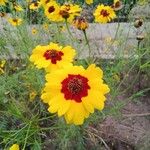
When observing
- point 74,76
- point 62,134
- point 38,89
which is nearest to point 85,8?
point 38,89

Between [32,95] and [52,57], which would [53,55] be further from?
[32,95]

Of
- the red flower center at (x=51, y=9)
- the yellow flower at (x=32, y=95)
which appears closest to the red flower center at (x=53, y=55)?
the yellow flower at (x=32, y=95)

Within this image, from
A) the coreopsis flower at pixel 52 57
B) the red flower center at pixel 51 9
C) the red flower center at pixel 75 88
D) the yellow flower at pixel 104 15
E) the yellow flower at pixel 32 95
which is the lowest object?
the yellow flower at pixel 32 95

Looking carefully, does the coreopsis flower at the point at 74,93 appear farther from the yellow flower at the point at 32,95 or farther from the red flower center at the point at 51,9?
the red flower center at the point at 51,9

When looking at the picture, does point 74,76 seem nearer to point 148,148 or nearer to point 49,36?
point 148,148

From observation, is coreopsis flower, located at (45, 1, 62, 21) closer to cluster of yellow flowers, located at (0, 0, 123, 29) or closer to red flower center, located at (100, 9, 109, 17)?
cluster of yellow flowers, located at (0, 0, 123, 29)

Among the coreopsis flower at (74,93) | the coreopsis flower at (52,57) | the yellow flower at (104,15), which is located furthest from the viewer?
the yellow flower at (104,15)

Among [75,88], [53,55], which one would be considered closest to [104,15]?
[53,55]
